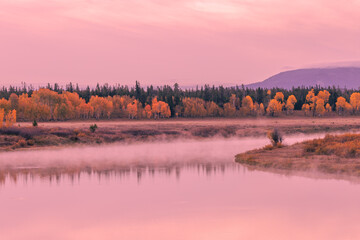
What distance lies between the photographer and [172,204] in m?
22.0

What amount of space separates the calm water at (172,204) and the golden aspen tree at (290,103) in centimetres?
15243

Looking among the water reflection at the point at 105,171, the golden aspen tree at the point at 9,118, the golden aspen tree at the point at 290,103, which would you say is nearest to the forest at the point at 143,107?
the golden aspen tree at the point at 290,103

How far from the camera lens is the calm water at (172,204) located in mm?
17031

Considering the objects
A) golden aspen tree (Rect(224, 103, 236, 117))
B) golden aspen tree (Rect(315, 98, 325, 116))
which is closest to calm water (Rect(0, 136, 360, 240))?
golden aspen tree (Rect(224, 103, 236, 117))

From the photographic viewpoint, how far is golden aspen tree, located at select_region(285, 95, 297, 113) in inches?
7215

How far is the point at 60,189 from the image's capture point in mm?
26984

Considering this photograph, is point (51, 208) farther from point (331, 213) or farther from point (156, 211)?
point (331, 213)

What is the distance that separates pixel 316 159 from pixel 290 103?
15285 cm

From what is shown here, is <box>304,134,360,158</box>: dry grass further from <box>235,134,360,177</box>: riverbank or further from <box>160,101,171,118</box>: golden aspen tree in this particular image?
<box>160,101,171,118</box>: golden aspen tree

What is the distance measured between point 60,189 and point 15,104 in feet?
445

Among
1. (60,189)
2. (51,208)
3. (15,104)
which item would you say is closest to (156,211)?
(51,208)

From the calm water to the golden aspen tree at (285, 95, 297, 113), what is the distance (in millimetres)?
152433

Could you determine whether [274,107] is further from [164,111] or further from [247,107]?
[164,111]

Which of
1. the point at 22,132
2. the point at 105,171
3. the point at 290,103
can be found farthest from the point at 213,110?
the point at 105,171
